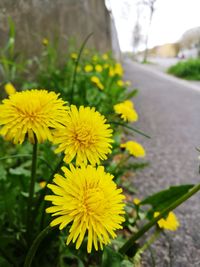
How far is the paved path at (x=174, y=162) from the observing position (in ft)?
3.39

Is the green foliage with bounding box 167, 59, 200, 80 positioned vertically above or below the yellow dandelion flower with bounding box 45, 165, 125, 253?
below

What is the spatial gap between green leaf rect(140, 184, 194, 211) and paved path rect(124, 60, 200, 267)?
0.70 feet

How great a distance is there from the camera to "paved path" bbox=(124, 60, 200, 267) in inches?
40.7

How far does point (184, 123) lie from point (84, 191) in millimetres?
2511

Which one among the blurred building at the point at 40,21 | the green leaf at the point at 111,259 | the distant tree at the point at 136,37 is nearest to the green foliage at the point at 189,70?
the blurred building at the point at 40,21

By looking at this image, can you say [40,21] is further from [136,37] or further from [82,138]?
[136,37]

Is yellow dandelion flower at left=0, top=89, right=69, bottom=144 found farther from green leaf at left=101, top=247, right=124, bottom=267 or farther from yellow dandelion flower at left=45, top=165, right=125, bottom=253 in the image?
green leaf at left=101, top=247, right=124, bottom=267

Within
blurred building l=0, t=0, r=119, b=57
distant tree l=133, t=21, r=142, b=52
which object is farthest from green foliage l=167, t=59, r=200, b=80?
distant tree l=133, t=21, r=142, b=52

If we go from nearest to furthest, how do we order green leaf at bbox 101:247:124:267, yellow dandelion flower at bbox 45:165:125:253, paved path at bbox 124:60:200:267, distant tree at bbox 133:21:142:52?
yellow dandelion flower at bbox 45:165:125:253
green leaf at bbox 101:247:124:267
paved path at bbox 124:60:200:267
distant tree at bbox 133:21:142:52

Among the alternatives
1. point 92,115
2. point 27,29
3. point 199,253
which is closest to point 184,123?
point 27,29

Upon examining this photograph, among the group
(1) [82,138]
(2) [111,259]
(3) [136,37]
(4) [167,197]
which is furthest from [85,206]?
(3) [136,37]

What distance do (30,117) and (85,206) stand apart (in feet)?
0.63

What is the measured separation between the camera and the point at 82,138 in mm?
540

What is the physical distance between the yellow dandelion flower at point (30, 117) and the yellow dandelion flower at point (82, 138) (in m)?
0.02
